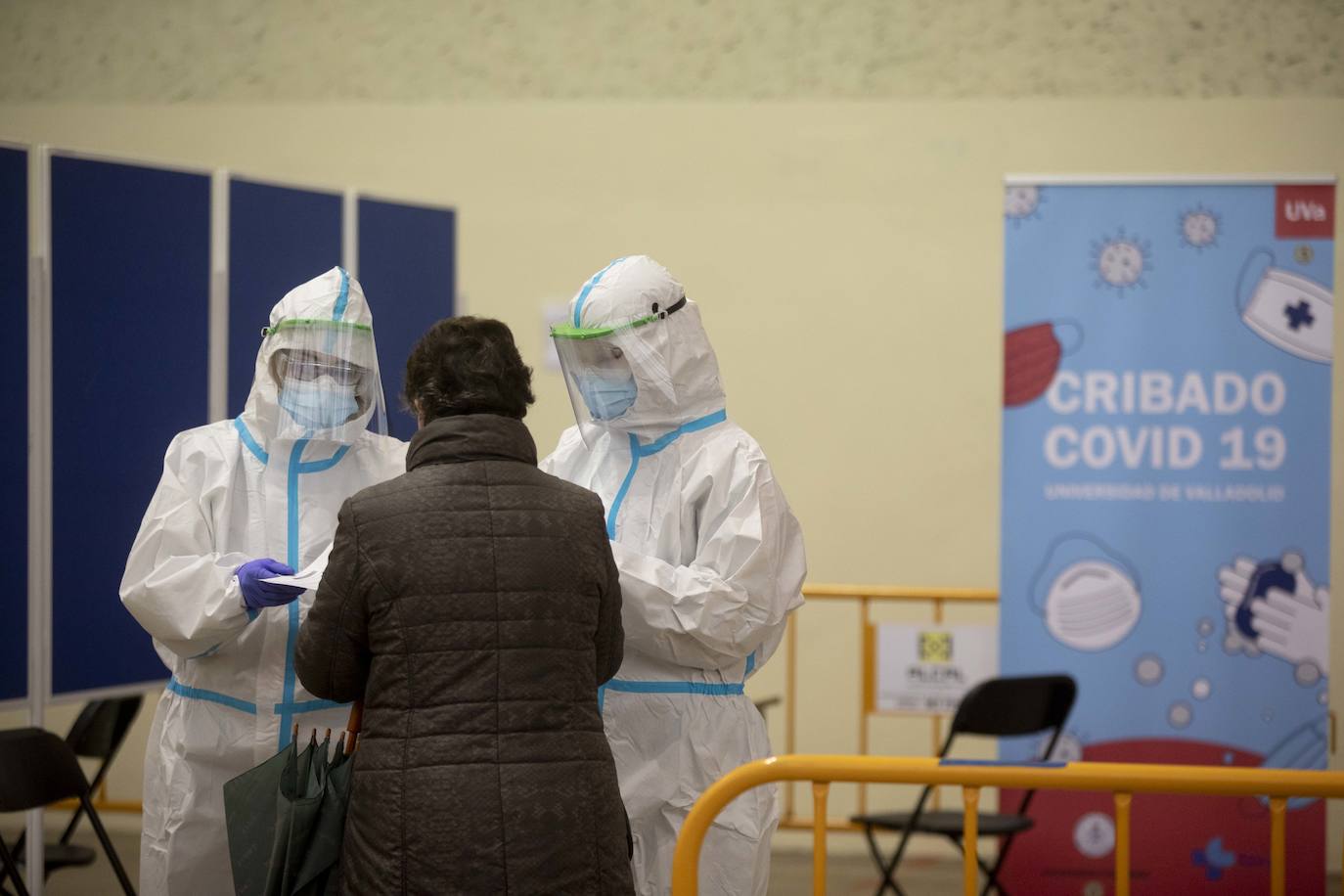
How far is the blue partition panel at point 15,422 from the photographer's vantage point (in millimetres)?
3348

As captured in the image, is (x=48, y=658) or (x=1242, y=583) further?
(x=1242, y=583)

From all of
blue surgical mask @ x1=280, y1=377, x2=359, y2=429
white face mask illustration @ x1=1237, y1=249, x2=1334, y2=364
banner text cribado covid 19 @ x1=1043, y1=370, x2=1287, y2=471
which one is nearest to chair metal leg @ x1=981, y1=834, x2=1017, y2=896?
banner text cribado covid 19 @ x1=1043, y1=370, x2=1287, y2=471

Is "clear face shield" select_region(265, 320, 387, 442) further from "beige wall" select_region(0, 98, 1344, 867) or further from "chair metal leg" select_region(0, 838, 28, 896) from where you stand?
"beige wall" select_region(0, 98, 1344, 867)

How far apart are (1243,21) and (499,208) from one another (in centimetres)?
271

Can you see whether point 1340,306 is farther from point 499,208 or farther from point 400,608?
point 400,608

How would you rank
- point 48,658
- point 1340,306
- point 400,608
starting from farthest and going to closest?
point 1340,306
point 48,658
point 400,608

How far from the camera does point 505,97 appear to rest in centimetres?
548

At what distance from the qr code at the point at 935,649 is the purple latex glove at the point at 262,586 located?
2.51 metres

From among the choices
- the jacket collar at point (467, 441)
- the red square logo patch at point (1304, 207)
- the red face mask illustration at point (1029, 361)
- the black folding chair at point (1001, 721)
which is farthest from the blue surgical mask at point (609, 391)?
the red square logo patch at point (1304, 207)

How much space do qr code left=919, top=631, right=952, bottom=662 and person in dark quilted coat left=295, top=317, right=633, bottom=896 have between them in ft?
8.51

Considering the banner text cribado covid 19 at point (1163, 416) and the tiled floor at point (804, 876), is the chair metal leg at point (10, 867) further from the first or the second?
the banner text cribado covid 19 at point (1163, 416)

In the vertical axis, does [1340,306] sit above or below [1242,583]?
above

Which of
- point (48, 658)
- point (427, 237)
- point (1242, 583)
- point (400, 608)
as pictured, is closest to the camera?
point (400, 608)

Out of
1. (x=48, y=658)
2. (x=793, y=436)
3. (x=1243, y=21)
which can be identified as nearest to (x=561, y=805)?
(x=48, y=658)
